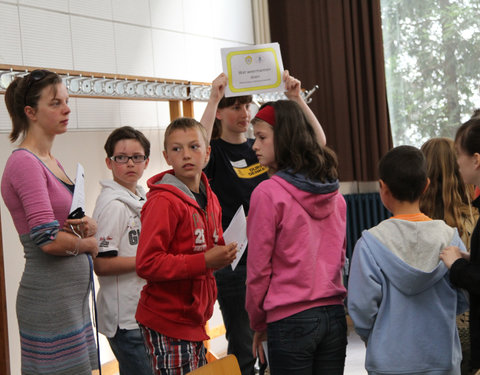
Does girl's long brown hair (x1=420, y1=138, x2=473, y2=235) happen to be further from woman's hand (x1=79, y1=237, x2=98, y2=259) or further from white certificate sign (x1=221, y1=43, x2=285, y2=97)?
woman's hand (x1=79, y1=237, x2=98, y2=259)

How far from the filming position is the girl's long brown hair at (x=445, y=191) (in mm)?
2375

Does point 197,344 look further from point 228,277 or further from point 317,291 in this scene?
point 228,277

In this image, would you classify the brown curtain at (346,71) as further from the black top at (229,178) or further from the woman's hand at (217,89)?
the woman's hand at (217,89)

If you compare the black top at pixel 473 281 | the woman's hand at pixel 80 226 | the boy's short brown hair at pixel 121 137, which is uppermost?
the boy's short brown hair at pixel 121 137

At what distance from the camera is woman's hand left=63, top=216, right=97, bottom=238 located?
2.00m

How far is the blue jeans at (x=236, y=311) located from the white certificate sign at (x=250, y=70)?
821 millimetres

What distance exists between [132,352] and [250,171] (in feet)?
3.38

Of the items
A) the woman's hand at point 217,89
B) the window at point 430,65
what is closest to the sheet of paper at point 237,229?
the woman's hand at point 217,89

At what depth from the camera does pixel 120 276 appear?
7.59 ft

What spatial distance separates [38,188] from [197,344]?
732 mm

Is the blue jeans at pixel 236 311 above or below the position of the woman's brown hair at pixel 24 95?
below

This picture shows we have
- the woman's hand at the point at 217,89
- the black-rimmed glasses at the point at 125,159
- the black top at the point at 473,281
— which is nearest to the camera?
the black top at the point at 473,281

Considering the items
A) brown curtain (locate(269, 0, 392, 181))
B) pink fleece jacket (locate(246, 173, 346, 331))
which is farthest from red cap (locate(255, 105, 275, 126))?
brown curtain (locate(269, 0, 392, 181))

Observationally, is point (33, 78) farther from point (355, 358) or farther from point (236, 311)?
point (355, 358)
